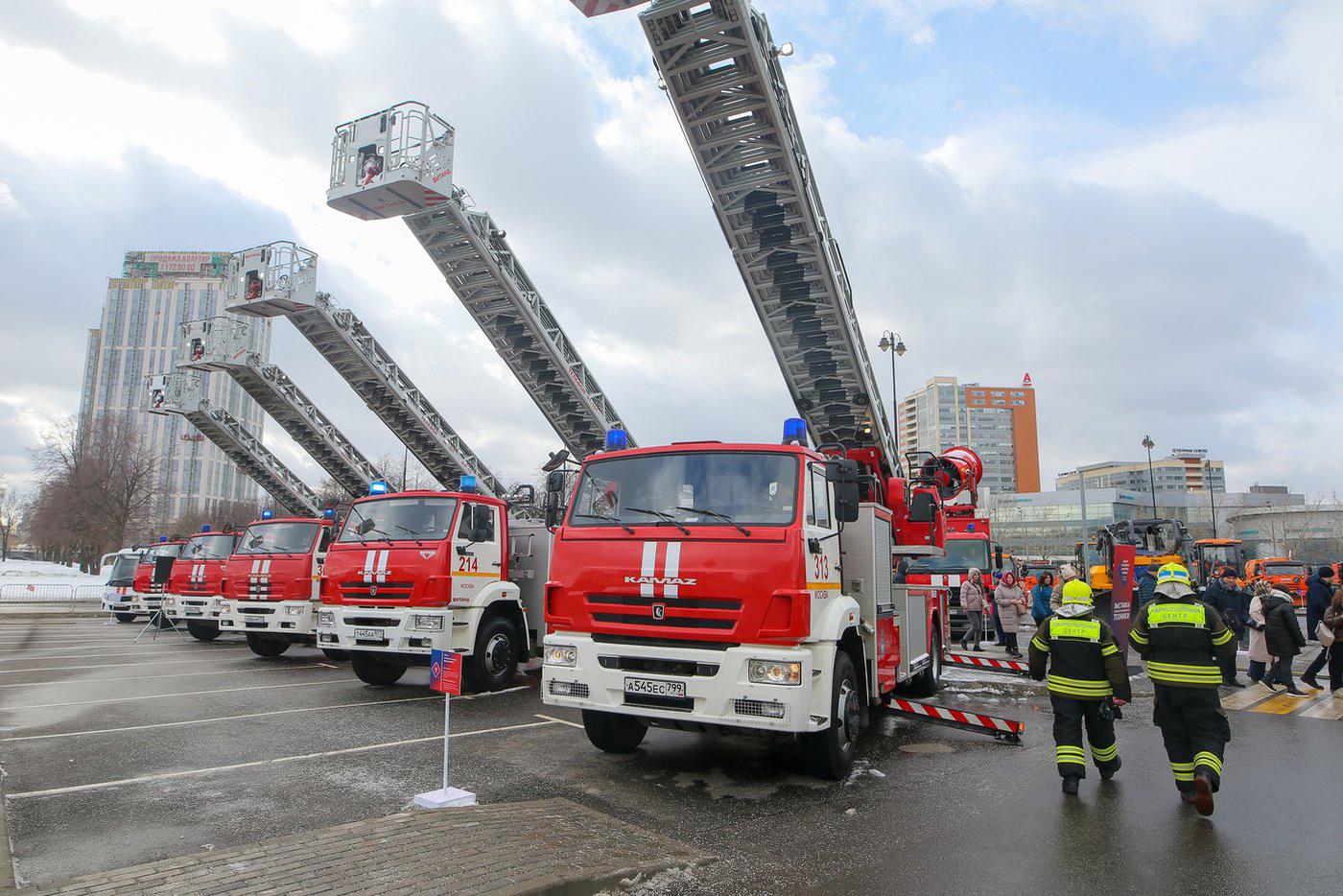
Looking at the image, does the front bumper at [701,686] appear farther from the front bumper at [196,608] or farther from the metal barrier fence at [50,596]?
the metal barrier fence at [50,596]

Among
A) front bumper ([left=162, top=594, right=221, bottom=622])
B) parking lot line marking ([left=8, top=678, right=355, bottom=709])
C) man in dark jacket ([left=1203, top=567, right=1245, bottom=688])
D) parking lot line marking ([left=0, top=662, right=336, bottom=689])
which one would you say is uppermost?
man in dark jacket ([left=1203, top=567, right=1245, bottom=688])

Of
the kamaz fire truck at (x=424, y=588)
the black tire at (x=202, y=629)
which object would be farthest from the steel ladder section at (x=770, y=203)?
the black tire at (x=202, y=629)

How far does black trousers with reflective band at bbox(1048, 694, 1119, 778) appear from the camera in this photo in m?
5.81

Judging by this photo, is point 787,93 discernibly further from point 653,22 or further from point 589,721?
point 589,721

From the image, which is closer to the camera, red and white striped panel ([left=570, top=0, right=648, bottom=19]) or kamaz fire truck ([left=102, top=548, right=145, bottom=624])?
red and white striped panel ([left=570, top=0, right=648, bottom=19])

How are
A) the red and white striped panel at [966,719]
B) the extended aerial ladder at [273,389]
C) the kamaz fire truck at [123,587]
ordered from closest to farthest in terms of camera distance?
the red and white striped panel at [966,719]
the extended aerial ladder at [273,389]
the kamaz fire truck at [123,587]

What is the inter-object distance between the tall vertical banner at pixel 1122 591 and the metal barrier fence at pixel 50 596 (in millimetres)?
31679

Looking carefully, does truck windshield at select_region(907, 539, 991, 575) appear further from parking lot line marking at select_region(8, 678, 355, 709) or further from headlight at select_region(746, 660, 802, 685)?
headlight at select_region(746, 660, 802, 685)

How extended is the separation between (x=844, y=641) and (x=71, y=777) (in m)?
5.74

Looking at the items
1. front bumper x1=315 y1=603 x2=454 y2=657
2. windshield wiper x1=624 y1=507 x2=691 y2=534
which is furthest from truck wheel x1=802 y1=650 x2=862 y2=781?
front bumper x1=315 y1=603 x2=454 y2=657

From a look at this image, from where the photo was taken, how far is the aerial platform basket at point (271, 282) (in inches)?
653

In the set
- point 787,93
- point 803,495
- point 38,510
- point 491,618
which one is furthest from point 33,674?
point 38,510

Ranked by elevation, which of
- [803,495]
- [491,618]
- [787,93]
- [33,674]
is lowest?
[33,674]

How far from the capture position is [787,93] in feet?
29.8
